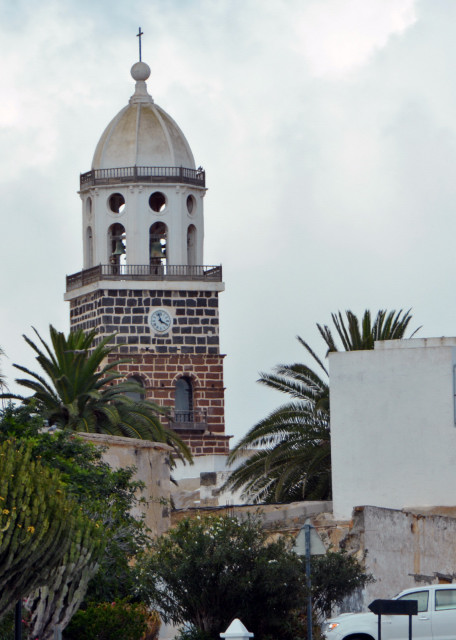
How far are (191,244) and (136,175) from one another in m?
2.90

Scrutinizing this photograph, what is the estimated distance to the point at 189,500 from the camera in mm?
48062

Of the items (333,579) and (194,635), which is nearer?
(194,635)

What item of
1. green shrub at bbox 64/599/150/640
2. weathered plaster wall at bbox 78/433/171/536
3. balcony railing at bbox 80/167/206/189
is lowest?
green shrub at bbox 64/599/150/640

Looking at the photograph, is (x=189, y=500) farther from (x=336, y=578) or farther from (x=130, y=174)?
(x=336, y=578)

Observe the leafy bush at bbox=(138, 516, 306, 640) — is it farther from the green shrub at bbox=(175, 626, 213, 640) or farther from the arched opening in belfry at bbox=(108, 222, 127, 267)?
the arched opening in belfry at bbox=(108, 222, 127, 267)

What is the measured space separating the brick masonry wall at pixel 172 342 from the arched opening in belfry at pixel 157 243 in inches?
49.7

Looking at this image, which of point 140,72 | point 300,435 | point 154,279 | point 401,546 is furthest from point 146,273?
point 401,546

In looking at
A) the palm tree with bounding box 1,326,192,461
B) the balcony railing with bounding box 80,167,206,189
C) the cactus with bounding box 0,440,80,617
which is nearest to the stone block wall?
the balcony railing with bounding box 80,167,206,189

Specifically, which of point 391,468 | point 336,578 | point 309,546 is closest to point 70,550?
point 309,546

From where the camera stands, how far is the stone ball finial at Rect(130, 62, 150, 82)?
59250mm

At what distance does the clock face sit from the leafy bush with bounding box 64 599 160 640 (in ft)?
101

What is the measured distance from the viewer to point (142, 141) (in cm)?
5753

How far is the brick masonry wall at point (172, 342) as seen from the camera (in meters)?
56.8

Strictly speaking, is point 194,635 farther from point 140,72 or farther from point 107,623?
point 140,72
